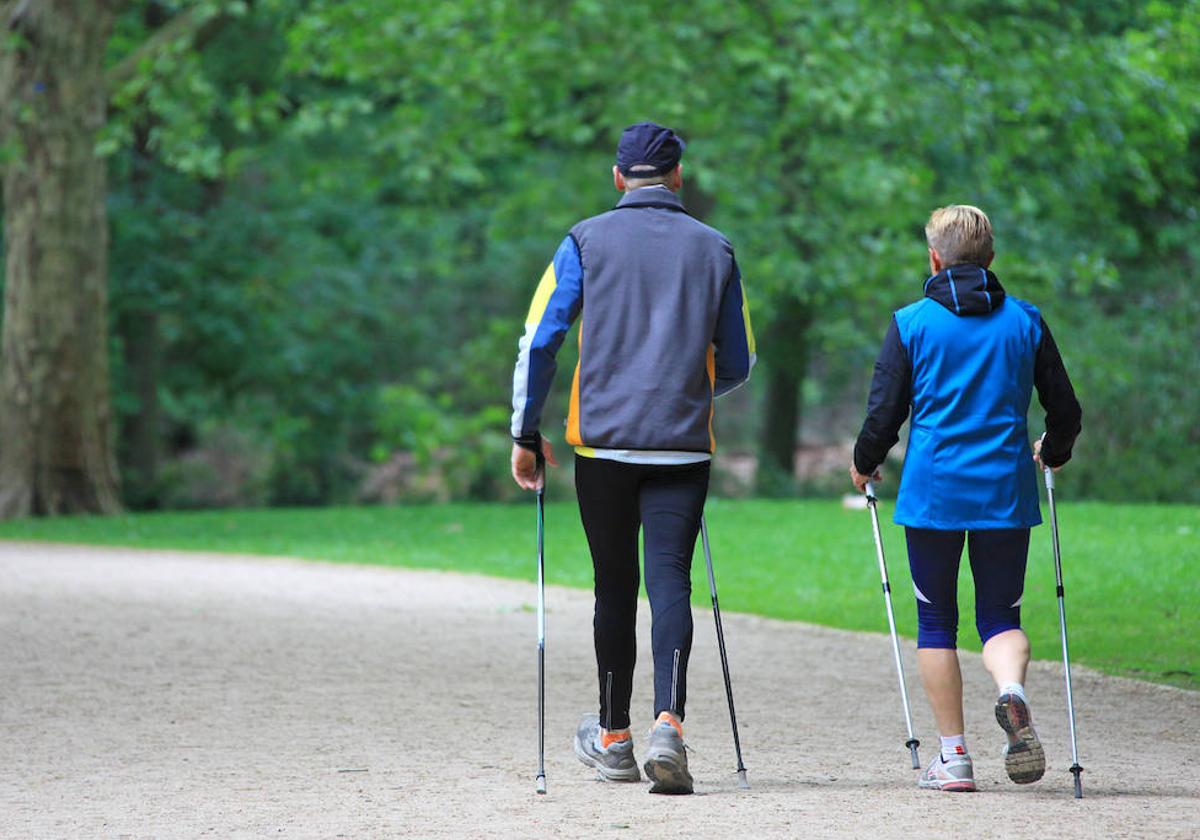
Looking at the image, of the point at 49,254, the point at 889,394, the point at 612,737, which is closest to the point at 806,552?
the point at 612,737

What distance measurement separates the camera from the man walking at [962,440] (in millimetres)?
5562

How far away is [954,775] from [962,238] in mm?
1614

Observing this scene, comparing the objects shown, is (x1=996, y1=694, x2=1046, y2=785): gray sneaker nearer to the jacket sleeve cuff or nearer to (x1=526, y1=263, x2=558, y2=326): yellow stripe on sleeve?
the jacket sleeve cuff

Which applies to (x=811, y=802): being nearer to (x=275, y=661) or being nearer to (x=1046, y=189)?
(x=275, y=661)

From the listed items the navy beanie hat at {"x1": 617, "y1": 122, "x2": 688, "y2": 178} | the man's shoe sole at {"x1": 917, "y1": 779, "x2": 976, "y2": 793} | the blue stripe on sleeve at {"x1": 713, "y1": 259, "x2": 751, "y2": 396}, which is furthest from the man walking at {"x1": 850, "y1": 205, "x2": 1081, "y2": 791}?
the navy beanie hat at {"x1": 617, "y1": 122, "x2": 688, "y2": 178}

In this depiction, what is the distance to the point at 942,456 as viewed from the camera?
5582mm

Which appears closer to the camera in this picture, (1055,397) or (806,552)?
(1055,397)

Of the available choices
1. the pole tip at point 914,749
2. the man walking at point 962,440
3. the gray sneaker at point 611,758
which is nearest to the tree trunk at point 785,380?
the pole tip at point 914,749

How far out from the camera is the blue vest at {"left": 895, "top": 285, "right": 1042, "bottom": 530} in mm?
5551

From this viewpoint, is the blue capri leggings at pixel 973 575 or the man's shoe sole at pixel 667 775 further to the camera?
the blue capri leggings at pixel 973 575

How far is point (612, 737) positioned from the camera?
5926mm

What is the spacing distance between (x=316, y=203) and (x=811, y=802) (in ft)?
78.1

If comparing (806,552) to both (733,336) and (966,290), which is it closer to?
(733,336)

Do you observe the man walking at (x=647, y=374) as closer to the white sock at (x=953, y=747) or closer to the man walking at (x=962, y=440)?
the man walking at (x=962, y=440)
